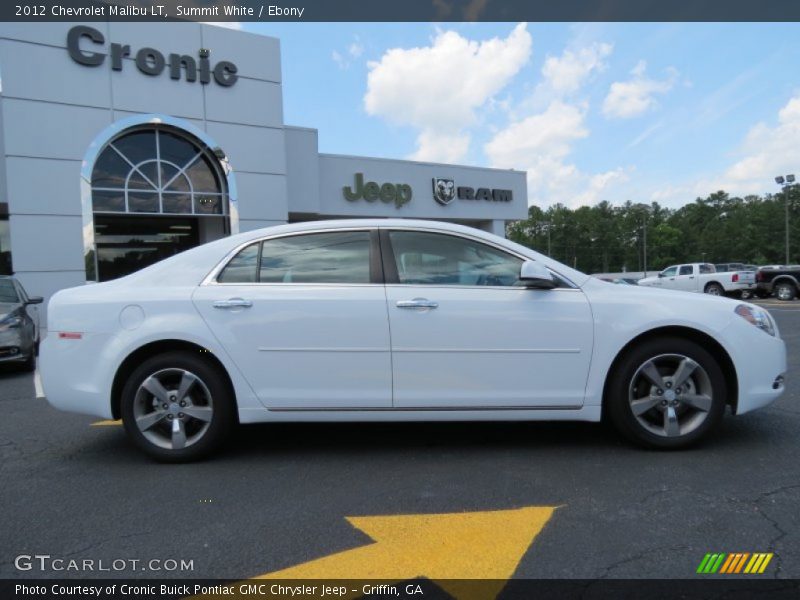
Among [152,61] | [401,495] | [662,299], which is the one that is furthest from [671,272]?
[401,495]

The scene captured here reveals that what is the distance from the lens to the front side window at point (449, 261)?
367 cm

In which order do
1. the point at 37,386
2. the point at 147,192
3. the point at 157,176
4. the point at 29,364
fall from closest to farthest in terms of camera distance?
the point at 37,386
the point at 29,364
the point at 147,192
the point at 157,176

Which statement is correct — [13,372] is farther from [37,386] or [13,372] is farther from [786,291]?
[786,291]

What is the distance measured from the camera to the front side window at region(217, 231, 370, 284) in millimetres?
3668

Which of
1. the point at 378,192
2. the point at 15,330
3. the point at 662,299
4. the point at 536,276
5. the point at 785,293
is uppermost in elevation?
the point at 378,192

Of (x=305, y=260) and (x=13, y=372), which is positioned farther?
(x=13, y=372)

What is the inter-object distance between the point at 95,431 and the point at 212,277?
6.15 ft

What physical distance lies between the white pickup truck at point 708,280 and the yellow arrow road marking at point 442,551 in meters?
22.4

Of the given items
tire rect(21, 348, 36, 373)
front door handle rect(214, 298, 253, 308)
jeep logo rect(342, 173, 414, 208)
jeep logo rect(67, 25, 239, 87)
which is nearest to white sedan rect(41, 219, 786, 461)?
front door handle rect(214, 298, 253, 308)

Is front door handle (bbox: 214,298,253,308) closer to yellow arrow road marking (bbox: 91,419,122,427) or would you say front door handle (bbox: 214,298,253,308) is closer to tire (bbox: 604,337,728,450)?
yellow arrow road marking (bbox: 91,419,122,427)

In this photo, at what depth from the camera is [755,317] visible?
3688 mm

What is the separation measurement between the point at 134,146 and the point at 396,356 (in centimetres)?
1455

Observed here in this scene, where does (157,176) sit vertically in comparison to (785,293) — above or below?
above

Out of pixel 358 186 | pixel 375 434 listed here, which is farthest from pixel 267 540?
pixel 358 186
